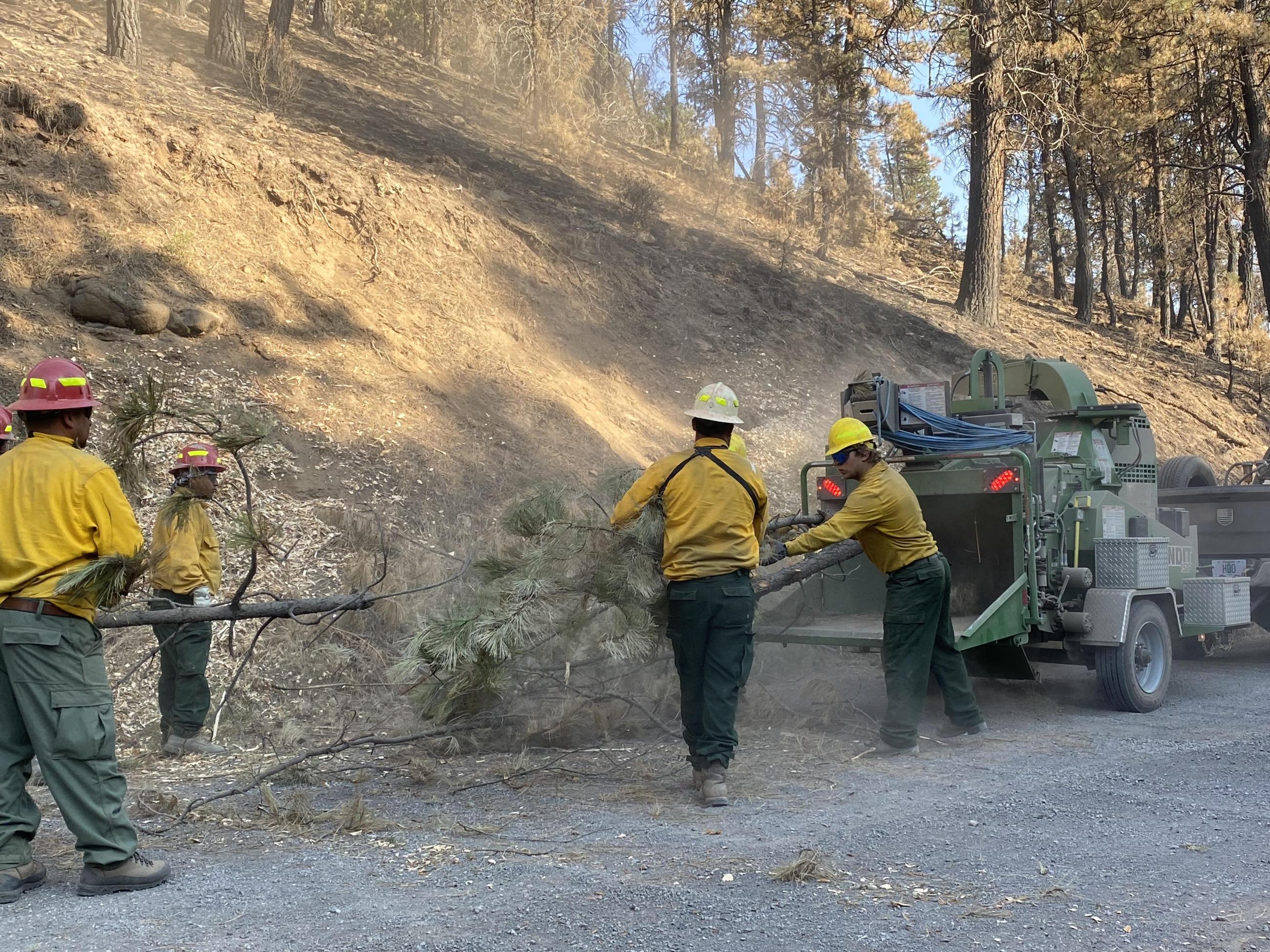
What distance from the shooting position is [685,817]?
219 inches

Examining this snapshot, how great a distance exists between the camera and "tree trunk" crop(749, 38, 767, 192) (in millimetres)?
26312

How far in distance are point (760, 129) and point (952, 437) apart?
22.0 m

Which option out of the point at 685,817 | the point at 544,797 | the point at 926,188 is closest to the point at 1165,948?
the point at 685,817

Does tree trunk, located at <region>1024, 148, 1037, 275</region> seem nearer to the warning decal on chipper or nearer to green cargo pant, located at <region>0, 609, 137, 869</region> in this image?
the warning decal on chipper

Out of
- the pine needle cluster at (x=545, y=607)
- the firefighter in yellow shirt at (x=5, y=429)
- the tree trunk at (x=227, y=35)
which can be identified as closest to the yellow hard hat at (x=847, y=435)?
the pine needle cluster at (x=545, y=607)

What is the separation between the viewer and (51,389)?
4637 millimetres

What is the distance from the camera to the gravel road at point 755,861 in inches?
157

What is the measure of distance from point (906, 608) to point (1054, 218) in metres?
28.4

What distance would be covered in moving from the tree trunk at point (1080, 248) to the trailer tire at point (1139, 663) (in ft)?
59.1

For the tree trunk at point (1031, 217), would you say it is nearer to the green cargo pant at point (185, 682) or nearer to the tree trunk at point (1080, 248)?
the tree trunk at point (1080, 248)

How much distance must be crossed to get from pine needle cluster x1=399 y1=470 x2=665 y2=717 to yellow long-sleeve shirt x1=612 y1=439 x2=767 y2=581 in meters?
0.28

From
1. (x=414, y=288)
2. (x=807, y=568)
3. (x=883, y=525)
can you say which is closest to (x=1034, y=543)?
(x=883, y=525)

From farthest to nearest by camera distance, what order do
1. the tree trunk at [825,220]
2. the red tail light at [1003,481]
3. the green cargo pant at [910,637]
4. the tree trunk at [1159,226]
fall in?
the tree trunk at [1159,226] < the tree trunk at [825,220] < the red tail light at [1003,481] < the green cargo pant at [910,637]

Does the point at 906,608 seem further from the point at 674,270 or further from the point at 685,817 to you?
the point at 674,270
